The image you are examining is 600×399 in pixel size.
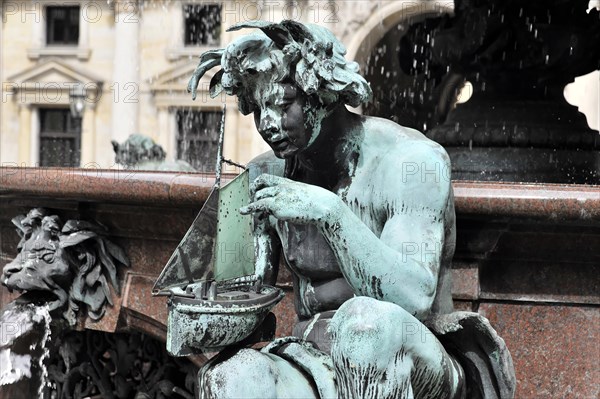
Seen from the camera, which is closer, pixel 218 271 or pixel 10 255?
pixel 218 271

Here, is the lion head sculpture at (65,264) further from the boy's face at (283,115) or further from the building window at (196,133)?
the building window at (196,133)

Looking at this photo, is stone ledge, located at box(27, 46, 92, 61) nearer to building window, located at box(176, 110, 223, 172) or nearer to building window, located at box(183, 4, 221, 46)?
building window, located at box(176, 110, 223, 172)

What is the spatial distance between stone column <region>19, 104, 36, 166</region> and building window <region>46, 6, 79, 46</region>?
2.03 meters

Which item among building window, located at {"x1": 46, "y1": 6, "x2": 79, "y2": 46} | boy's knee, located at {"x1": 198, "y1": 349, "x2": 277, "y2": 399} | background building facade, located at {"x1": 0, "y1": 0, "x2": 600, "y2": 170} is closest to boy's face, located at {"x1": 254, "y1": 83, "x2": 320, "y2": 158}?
boy's knee, located at {"x1": 198, "y1": 349, "x2": 277, "y2": 399}

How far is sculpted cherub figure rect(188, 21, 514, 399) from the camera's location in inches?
108

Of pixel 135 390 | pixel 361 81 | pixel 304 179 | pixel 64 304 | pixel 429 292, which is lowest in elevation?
pixel 135 390

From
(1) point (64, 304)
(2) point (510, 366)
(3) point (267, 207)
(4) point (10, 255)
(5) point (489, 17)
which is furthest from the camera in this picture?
(5) point (489, 17)

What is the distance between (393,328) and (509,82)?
268 centimetres

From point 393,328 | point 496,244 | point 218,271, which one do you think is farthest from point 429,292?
point 496,244

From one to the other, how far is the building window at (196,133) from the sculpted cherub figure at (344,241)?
21.3m

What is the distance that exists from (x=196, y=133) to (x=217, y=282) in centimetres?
2686

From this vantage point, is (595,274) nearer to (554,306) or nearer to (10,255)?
(554,306)

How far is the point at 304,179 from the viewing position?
327 cm

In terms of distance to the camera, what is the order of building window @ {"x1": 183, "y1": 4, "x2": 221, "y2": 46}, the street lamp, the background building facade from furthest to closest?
the background building facade
building window @ {"x1": 183, "y1": 4, "x2": 221, "y2": 46}
the street lamp
